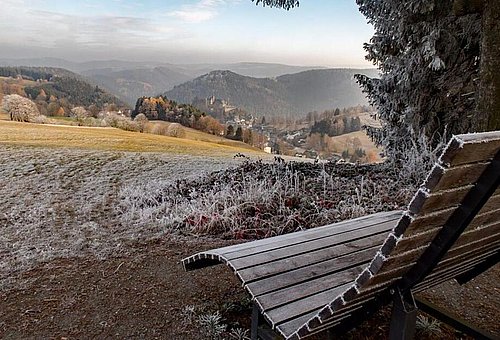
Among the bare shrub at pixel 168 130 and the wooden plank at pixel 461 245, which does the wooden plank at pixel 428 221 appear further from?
the bare shrub at pixel 168 130

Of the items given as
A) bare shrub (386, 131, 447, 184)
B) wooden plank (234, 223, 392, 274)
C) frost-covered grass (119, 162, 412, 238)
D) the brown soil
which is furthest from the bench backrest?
bare shrub (386, 131, 447, 184)

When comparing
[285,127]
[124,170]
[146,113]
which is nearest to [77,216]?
[124,170]

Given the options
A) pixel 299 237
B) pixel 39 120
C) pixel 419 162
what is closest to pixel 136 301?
pixel 299 237

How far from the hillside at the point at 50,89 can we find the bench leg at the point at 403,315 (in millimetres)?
32677

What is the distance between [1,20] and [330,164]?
1647 cm

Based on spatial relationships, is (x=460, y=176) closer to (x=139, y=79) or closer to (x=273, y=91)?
(x=273, y=91)

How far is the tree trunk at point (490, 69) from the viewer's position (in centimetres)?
418

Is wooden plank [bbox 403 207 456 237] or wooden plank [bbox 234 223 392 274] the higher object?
wooden plank [bbox 403 207 456 237]

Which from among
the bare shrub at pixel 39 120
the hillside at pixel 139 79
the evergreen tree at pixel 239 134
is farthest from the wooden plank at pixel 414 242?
the hillside at pixel 139 79

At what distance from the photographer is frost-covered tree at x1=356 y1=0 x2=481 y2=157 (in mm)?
5340

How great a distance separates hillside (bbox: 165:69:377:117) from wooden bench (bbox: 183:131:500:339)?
5547 cm

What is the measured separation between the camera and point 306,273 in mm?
1755

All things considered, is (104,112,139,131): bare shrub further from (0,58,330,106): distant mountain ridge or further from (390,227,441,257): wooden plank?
(0,58,330,106): distant mountain ridge

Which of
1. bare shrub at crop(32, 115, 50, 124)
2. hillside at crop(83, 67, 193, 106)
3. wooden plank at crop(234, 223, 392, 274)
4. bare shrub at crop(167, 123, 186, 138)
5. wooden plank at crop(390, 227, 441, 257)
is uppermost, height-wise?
wooden plank at crop(390, 227, 441, 257)
